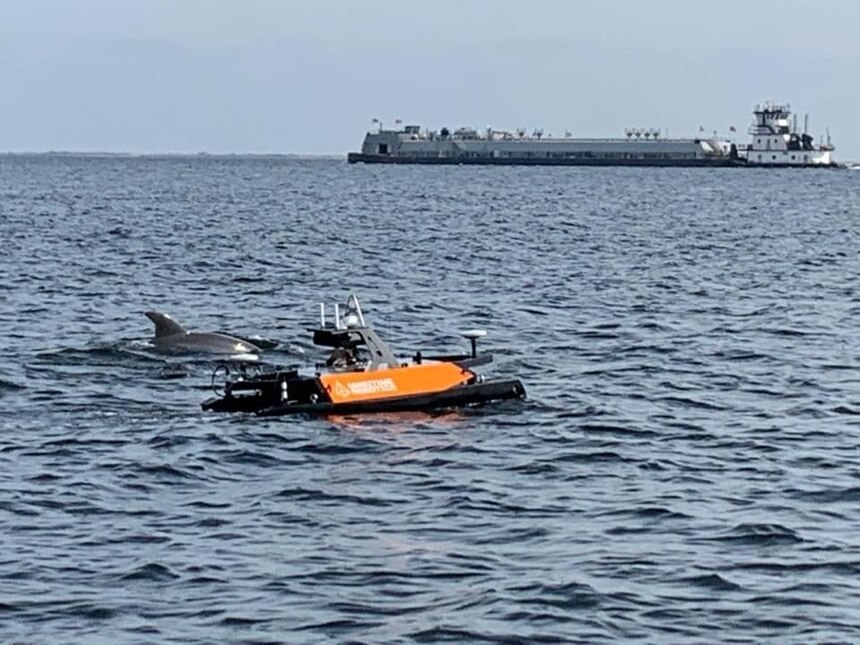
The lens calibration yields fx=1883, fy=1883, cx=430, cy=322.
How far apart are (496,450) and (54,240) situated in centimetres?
4747

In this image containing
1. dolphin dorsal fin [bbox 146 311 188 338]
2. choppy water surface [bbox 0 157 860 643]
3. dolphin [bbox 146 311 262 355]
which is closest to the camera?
choppy water surface [bbox 0 157 860 643]

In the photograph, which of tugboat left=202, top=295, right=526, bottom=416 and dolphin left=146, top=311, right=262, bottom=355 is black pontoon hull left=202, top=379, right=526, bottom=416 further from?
dolphin left=146, top=311, right=262, bottom=355

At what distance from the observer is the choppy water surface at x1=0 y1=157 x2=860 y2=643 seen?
604 inches

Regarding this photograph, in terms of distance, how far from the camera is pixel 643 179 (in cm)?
17700

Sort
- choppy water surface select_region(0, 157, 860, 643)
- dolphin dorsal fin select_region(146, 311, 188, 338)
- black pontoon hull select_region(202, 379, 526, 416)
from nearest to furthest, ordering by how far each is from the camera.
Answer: choppy water surface select_region(0, 157, 860, 643)
black pontoon hull select_region(202, 379, 526, 416)
dolphin dorsal fin select_region(146, 311, 188, 338)

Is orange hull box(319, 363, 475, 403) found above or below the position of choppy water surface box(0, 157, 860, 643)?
above

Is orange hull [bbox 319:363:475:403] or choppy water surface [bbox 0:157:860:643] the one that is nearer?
choppy water surface [bbox 0:157:860:643]

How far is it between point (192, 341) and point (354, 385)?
733cm

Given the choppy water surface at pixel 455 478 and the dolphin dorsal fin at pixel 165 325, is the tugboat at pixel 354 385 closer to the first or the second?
the choppy water surface at pixel 455 478

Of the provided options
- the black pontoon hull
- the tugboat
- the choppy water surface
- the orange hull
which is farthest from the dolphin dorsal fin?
the orange hull

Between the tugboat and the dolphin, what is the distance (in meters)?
5.28

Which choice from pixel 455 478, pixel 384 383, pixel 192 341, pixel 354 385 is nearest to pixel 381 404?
pixel 384 383

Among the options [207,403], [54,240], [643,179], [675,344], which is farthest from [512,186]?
[207,403]

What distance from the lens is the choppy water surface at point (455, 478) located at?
604 inches
